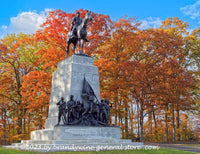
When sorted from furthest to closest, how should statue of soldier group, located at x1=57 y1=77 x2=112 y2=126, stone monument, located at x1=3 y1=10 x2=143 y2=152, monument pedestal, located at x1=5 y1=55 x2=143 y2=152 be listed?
statue of soldier group, located at x1=57 y1=77 x2=112 y2=126 < stone monument, located at x1=3 y1=10 x2=143 y2=152 < monument pedestal, located at x1=5 y1=55 x2=143 y2=152

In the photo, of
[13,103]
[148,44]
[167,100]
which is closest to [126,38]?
[148,44]

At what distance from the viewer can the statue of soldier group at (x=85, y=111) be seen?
12.0 meters

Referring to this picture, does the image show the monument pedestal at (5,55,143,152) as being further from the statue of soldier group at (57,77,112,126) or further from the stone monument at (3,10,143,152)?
the statue of soldier group at (57,77,112,126)

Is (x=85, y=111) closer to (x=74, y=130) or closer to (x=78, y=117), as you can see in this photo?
(x=78, y=117)

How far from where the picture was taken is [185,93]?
2452 cm

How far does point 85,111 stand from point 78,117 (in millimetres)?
538

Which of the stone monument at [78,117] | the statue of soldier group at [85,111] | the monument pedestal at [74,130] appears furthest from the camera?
the statue of soldier group at [85,111]

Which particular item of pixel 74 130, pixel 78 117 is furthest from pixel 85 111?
pixel 74 130

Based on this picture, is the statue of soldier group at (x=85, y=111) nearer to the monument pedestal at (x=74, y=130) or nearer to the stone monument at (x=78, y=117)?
the stone monument at (x=78, y=117)

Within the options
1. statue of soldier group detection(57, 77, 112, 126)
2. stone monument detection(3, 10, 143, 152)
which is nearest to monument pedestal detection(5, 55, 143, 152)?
stone monument detection(3, 10, 143, 152)

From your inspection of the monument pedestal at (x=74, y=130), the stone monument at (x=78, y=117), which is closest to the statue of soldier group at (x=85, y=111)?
the stone monument at (x=78, y=117)

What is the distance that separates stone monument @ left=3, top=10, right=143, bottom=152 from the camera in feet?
35.2

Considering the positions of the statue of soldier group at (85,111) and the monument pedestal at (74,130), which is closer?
the monument pedestal at (74,130)

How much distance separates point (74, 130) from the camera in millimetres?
11508
